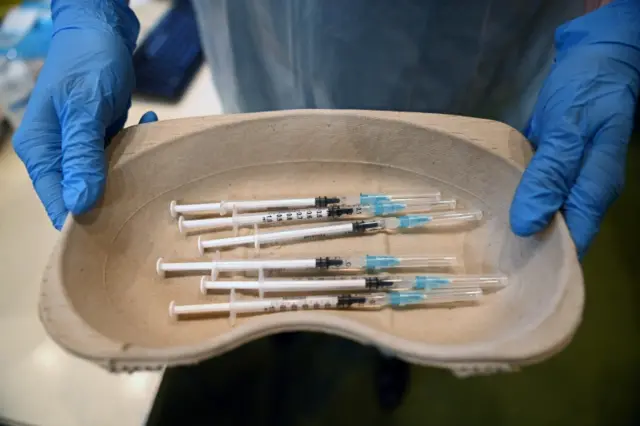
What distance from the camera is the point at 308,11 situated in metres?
0.67

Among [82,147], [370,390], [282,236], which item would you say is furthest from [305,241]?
[370,390]

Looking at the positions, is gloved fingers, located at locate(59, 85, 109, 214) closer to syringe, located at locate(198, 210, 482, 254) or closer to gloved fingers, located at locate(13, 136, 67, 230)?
gloved fingers, located at locate(13, 136, 67, 230)

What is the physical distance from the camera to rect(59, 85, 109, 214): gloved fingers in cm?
56

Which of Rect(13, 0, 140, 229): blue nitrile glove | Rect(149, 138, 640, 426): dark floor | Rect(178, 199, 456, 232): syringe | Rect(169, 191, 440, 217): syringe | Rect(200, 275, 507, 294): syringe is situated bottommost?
Rect(149, 138, 640, 426): dark floor

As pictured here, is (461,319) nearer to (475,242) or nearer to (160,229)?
(475,242)

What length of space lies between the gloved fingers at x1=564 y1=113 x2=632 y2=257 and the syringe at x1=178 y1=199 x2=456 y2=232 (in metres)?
0.15

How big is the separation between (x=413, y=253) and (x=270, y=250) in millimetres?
186

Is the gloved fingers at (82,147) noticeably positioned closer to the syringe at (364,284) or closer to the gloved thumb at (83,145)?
the gloved thumb at (83,145)

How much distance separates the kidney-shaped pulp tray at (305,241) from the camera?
0.51 meters

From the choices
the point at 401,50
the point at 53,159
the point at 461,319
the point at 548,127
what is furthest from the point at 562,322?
the point at 53,159

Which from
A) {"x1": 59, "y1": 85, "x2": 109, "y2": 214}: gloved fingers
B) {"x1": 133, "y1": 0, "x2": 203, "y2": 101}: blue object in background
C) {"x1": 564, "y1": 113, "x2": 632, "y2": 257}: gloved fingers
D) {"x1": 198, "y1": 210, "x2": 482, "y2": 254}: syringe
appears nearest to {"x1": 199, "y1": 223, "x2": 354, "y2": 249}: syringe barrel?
{"x1": 198, "y1": 210, "x2": 482, "y2": 254}: syringe

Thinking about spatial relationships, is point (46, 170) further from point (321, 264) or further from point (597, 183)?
point (597, 183)

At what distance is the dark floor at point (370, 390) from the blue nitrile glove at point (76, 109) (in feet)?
1.81

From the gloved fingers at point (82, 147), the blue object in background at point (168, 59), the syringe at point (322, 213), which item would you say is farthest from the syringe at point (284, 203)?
the blue object in background at point (168, 59)
